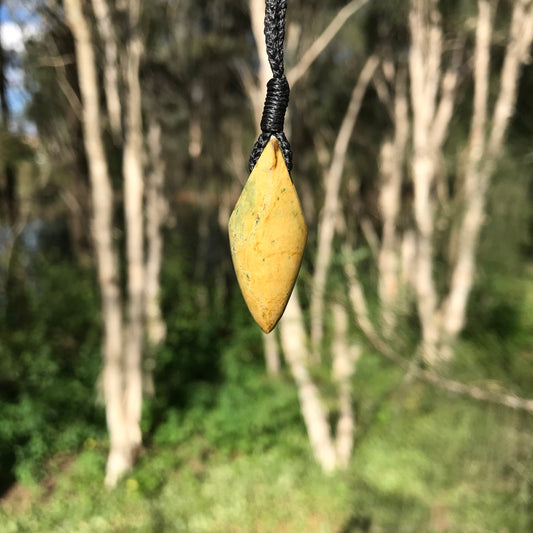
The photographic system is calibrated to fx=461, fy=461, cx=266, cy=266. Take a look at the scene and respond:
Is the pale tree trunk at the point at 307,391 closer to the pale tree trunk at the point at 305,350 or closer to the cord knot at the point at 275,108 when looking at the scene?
the pale tree trunk at the point at 305,350

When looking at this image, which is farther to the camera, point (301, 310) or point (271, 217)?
point (301, 310)

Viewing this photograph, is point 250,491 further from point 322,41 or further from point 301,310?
point 322,41

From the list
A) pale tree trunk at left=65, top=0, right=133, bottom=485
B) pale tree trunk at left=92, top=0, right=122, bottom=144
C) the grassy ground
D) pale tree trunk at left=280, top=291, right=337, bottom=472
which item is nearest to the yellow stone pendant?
the grassy ground

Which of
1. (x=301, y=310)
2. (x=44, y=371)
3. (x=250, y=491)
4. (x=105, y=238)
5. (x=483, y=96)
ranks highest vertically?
(x=483, y=96)

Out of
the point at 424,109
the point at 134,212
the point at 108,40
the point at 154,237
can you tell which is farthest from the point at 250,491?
the point at 108,40

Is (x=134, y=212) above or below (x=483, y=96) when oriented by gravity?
below

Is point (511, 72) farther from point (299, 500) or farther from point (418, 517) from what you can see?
point (299, 500)

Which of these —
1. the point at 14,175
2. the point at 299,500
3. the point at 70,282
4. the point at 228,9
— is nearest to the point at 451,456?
the point at 299,500

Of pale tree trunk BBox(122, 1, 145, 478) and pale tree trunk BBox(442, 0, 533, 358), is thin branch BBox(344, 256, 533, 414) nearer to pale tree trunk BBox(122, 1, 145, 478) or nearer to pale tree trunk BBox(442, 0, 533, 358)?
pale tree trunk BBox(442, 0, 533, 358)
